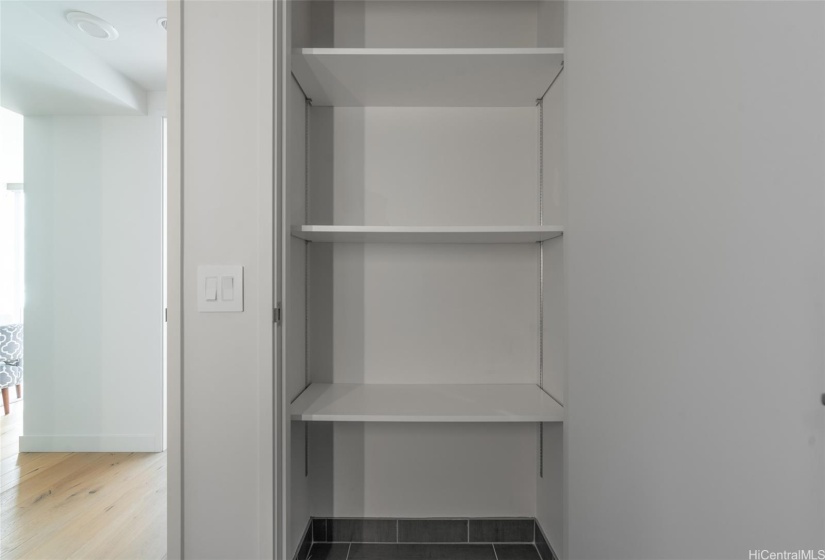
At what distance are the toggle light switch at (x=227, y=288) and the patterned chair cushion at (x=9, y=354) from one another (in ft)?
13.0

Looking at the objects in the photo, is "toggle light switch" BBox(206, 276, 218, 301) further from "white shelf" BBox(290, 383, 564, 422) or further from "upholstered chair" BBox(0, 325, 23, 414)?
"upholstered chair" BBox(0, 325, 23, 414)

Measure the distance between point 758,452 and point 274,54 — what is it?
4.64 feet

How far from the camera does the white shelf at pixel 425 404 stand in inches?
55.8

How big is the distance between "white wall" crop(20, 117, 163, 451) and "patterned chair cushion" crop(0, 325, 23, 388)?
110cm

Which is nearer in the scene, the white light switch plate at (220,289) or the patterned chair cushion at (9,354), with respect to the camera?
the white light switch plate at (220,289)

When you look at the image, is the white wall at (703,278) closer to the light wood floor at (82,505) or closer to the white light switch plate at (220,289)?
the white light switch plate at (220,289)

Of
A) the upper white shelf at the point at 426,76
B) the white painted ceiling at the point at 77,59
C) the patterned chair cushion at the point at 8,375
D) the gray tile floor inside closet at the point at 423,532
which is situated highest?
the white painted ceiling at the point at 77,59

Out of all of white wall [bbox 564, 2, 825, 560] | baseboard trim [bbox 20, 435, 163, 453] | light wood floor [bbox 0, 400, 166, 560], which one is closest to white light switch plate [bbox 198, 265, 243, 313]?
white wall [bbox 564, 2, 825, 560]

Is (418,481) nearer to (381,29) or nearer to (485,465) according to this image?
(485,465)

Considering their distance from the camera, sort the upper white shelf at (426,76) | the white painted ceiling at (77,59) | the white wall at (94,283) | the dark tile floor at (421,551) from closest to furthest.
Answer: the upper white shelf at (426,76), the dark tile floor at (421,551), the white painted ceiling at (77,59), the white wall at (94,283)

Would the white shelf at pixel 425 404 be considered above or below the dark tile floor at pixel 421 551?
above

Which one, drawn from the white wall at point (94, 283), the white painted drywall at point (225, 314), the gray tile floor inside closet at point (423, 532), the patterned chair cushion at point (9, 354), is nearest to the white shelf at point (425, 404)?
the white painted drywall at point (225, 314)

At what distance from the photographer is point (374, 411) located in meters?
1.45

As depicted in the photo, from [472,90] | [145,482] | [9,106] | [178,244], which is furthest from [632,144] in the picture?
[9,106]
